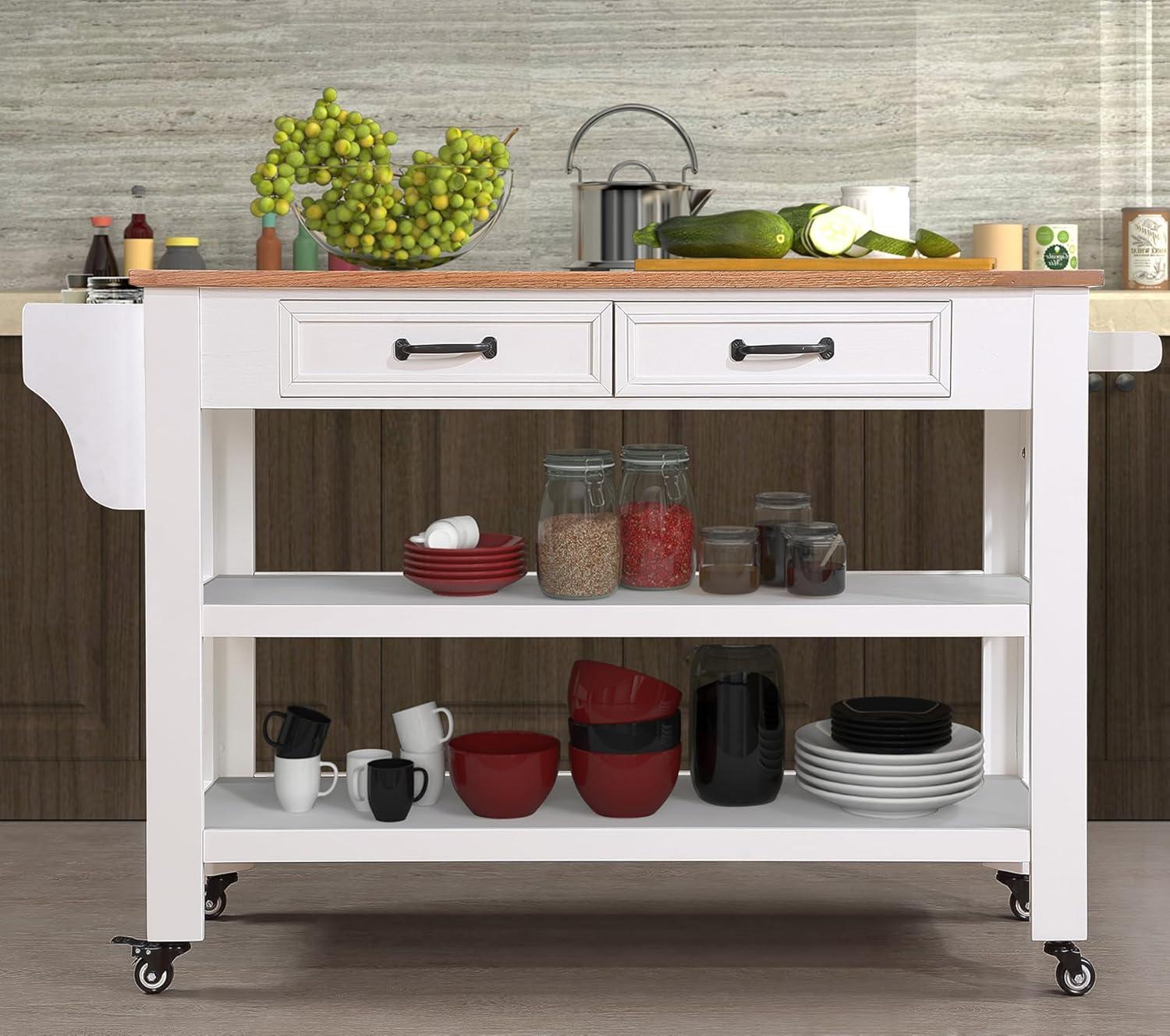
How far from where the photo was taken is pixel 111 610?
2.77 meters

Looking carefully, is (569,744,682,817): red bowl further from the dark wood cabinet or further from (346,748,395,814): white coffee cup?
the dark wood cabinet

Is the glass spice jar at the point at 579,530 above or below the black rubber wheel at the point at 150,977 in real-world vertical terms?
above

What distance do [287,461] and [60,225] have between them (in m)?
0.85

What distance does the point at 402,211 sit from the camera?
6.59 ft

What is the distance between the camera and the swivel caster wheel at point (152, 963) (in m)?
1.93

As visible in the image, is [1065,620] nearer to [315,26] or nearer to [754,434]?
[754,434]

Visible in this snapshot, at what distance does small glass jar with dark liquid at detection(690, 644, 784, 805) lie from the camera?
2051mm

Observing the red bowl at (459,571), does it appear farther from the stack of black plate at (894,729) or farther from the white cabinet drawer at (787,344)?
the stack of black plate at (894,729)

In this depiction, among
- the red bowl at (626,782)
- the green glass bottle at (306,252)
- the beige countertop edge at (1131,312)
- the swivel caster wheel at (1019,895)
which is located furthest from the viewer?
the green glass bottle at (306,252)

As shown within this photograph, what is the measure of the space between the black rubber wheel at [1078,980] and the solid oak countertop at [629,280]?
35.2 inches

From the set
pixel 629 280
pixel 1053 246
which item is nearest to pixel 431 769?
pixel 629 280

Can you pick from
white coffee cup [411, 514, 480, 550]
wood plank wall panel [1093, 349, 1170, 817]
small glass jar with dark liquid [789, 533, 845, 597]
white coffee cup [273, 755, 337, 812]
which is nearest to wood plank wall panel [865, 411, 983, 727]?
wood plank wall panel [1093, 349, 1170, 817]

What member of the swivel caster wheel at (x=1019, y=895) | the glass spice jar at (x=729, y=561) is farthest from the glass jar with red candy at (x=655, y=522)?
the swivel caster wheel at (x=1019, y=895)

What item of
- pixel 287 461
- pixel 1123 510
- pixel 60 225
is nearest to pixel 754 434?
pixel 1123 510
